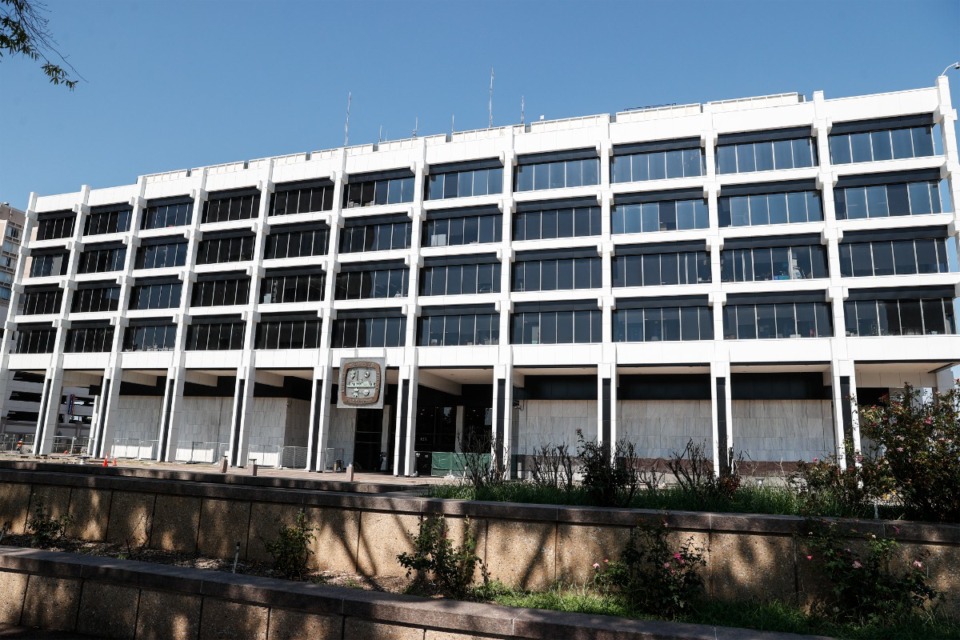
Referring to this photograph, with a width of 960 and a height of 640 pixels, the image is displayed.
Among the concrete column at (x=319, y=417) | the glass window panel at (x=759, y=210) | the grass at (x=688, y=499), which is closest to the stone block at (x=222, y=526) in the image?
A: the grass at (x=688, y=499)

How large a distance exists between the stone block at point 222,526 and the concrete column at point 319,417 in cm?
3460

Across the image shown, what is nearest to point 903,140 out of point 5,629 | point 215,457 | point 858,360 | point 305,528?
point 858,360

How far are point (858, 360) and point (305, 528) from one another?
116ft

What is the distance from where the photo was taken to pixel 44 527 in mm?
11234

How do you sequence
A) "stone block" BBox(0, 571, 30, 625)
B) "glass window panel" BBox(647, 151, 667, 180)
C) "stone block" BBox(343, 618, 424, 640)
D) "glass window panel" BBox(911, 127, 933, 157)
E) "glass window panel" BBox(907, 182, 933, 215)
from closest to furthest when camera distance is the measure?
1. "stone block" BBox(343, 618, 424, 640)
2. "stone block" BBox(0, 571, 30, 625)
3. "glass window panel" BBox(907, 182, 933, 215)
4. "glass window panel" BBox(911, 127, 933, 157)
5. "glass window panel" BBox(647, 151, 667, 180)

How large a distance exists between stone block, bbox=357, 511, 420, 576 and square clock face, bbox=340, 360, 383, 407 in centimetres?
3392

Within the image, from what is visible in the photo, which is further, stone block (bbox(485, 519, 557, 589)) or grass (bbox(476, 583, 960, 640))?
stone block (bbox(485, 519, 557, 589))

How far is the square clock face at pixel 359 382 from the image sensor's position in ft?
144

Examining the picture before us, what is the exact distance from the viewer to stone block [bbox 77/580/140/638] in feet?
25.7

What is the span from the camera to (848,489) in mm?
9938

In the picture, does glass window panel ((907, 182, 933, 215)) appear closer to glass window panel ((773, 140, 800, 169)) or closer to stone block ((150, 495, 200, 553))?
glass window panel ((773, 140, 800, 169))

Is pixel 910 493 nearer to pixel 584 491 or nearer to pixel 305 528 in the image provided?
pixel 584 491

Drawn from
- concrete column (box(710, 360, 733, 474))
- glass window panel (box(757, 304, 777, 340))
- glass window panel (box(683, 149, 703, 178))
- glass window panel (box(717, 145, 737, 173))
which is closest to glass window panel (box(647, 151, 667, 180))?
glass window panel (box(683, 149, 703, 178))

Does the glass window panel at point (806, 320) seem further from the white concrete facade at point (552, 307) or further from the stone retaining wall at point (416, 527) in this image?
the stone retaining wall at point (416, 527)
